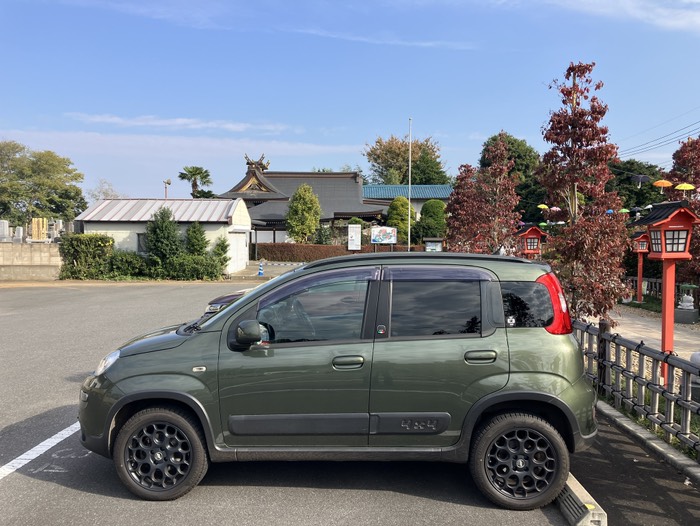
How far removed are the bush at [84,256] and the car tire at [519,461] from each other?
87.4ft

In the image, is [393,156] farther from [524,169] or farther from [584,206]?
[584,206]

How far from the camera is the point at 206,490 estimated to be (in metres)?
3.98

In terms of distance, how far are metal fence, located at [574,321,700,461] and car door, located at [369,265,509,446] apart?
66.4 inches

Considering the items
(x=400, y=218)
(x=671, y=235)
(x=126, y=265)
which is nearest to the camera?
(x=671, y=235)

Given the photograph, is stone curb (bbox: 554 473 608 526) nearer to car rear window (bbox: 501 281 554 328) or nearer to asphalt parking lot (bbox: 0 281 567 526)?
asphalt parking lot (bbox: 0 281 567 526)

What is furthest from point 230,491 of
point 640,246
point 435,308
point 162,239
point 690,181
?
point 162,239

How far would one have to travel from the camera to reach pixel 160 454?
3.83 m

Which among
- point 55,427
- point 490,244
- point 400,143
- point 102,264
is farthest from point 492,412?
point 400,143

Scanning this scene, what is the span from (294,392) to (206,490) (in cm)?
108

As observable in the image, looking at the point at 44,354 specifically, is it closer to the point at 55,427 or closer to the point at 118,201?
the point at 55,427

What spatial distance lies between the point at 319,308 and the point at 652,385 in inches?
122

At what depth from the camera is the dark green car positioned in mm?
3705

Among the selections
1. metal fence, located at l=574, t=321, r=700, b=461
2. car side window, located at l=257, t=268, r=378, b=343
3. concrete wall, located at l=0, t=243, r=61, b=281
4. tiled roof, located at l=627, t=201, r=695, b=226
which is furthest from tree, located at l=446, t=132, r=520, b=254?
concrete wall, located at l=0, t=243, r=61, b=281

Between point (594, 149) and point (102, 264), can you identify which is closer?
point (594, 149)
